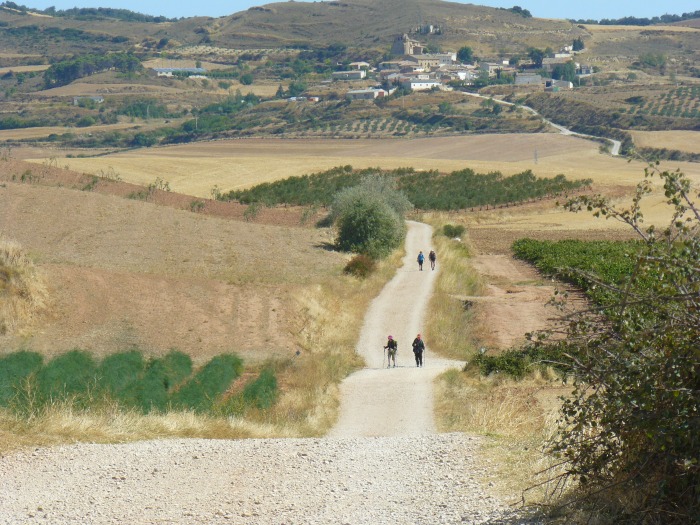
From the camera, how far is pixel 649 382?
7.80m

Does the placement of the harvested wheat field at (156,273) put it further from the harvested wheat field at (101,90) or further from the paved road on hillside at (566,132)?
the harvested wheat field at (101,90)

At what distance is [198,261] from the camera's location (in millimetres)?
38969

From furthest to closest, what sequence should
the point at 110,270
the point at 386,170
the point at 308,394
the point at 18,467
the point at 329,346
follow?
the point at 386,170 < the point at 110,270 < the point at 329,346 < the point at 308,394 < the point at 18,467

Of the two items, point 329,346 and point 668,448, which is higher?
point 668,448

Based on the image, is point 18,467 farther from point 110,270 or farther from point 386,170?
point 386,170

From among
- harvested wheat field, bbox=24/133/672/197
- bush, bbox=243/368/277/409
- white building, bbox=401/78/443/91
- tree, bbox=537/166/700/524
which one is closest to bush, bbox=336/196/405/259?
bush, bbox=243/368/277/409

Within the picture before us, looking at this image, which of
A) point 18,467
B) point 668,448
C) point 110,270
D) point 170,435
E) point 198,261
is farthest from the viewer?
point 198,261

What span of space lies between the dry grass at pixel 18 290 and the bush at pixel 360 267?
15004 millimetres

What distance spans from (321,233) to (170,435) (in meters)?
41.6

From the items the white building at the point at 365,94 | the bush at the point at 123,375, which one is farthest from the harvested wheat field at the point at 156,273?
the white building at the point at 365,94

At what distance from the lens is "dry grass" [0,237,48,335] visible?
26000mm

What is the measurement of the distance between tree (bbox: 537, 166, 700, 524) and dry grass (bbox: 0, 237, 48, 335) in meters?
19.9

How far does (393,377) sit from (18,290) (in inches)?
409

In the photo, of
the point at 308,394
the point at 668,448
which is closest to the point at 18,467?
the point at 668,448
